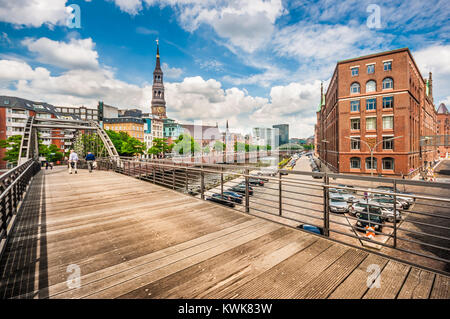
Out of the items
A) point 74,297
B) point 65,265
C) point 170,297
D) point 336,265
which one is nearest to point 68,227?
point 65,265

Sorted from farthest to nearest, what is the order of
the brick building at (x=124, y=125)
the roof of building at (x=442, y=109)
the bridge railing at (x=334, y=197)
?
1. the roof of building at (x=442, y=109)
2. the brick building at (x=124, y=125)
3. the bridge railing at (x=334, y=197)

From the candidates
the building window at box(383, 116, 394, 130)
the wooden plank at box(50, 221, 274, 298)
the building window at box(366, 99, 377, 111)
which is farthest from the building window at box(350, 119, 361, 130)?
the wooden plank at box(50, 221, 274, 298)

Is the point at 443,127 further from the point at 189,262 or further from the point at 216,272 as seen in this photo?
the point at 189,262

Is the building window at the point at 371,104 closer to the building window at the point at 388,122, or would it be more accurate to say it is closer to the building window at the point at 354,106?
the building window at the point at 354,106

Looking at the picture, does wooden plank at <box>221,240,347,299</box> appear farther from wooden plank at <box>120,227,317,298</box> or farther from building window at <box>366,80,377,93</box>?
building window at <box>366,80,377,93</box>

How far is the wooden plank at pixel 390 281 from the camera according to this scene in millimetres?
2424

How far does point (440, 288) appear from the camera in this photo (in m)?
2.53

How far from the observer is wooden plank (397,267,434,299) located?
242cm

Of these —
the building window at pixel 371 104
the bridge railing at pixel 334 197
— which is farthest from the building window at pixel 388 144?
the bridge railing at pixel 334 197

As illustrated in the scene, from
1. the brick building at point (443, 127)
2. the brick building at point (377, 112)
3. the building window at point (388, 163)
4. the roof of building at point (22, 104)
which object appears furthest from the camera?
the brick building at point (443, 127)

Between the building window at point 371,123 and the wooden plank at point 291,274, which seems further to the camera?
the building window at point 371,123

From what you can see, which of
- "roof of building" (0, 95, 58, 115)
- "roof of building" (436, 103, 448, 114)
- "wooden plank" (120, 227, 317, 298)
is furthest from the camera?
"roof of building" (436, 103, 448, 114)

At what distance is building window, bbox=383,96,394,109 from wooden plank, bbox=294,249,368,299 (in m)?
37.1

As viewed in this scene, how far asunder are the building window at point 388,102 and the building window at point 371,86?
2.19 m
